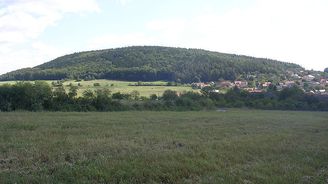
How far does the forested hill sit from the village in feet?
17.0

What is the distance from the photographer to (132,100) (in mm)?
70562

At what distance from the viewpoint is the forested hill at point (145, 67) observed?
122312 mm

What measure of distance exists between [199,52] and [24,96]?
359 ft

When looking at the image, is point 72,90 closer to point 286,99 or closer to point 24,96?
point 24,96

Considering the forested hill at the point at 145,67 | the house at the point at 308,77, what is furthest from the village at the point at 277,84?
Result: the forested hill at the point at 145,67

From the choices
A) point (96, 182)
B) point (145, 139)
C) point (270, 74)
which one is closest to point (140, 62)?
point (270, 74)

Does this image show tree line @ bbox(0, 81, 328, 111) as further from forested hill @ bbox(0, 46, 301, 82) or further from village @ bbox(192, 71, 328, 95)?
forested hill @ bbox(0, 46, 301, 82)

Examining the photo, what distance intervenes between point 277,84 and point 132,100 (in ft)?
219

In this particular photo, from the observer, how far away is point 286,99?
8481cm

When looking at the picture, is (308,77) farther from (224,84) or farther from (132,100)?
(132,100)

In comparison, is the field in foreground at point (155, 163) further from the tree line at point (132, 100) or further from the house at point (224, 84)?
the house at point (224, 84)

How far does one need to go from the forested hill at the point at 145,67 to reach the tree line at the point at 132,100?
1462 inches

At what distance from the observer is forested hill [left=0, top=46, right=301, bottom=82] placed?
122m

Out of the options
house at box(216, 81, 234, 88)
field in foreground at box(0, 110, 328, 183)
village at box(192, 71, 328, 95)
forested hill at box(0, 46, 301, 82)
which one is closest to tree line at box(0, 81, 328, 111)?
village at box(192, 71, 328, 95)
